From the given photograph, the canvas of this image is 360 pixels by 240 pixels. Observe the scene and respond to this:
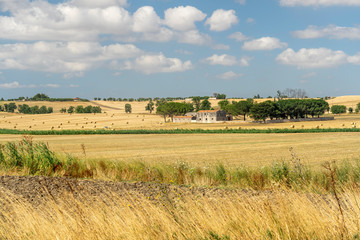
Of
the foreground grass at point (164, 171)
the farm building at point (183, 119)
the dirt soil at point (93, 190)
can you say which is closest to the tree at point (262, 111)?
the farm building at point (183, 119)

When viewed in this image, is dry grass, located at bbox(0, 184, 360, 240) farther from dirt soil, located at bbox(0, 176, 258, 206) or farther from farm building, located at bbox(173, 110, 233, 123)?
farm building, located at bbox(173, 110, 233, 123)

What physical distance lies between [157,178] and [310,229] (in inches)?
373

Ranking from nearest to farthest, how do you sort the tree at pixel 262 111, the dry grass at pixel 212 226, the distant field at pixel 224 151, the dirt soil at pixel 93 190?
the dry grass at pixel 212 226
the dirt soil at pixel 93 190
the distant field at pixel 224 151
the tree at pixel 262 111

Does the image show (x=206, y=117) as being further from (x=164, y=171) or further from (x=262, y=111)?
(x=164, y=171)

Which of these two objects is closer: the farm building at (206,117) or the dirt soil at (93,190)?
the dirt soil at (93,190)

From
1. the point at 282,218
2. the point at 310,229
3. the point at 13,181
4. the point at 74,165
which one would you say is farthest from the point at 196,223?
the point at 74,165

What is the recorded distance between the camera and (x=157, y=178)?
1448 cm

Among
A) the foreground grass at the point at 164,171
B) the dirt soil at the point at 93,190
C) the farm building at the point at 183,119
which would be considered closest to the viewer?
the dirt soil at the point at 93,190

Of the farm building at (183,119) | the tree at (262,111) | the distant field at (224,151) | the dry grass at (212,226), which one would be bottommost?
the distant field at (224,151)

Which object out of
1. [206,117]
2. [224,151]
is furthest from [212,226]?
[206,117]

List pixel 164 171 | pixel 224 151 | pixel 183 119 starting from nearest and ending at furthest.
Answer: pixel 164 171
pixel 224 151
pixel 183 119

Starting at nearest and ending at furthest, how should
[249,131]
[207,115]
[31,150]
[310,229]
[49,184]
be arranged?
[310,229], [49,184], [31,150], [249,131], [207,115]

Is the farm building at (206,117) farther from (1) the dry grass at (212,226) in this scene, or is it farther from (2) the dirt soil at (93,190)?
(1) the dry grass at (212,226)

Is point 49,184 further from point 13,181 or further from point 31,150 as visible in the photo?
point 31,150
